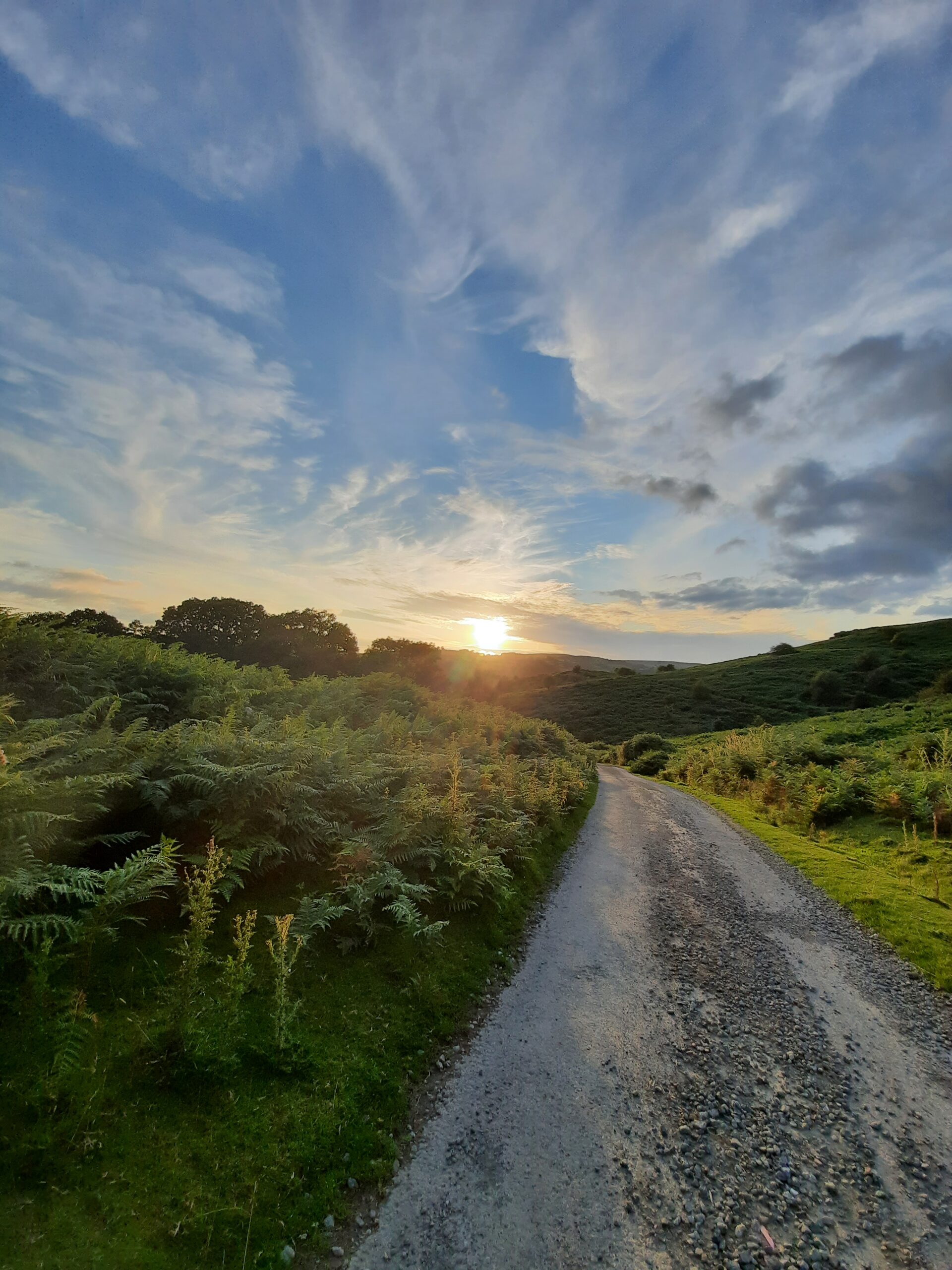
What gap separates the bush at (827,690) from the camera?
232 ft

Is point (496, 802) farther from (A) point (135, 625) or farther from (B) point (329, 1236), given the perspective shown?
(A) point (135, 625)

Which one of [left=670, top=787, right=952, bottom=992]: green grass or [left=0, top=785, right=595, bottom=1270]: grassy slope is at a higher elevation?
[left=0, top=785, right=595, bottom=1270]: grassy slope

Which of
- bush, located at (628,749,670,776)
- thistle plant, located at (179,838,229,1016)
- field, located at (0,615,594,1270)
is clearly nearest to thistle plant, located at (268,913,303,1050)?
field, located at (0,615,594,1270)

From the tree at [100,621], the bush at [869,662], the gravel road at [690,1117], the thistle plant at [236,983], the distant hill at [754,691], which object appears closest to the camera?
the gravel road at [690,1117]

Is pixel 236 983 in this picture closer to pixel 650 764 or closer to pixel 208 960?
pixel 208 960

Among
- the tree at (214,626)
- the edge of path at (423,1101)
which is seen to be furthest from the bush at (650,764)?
the edge of path at (423,1101)

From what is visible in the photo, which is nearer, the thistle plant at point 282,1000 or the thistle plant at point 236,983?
the thistle plant at point 236,983

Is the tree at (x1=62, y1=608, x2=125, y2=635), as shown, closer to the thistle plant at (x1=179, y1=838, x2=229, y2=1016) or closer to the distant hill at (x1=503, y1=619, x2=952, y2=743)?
the thistle plant at (x1=179, y1=838, x2=229, y2=1016)

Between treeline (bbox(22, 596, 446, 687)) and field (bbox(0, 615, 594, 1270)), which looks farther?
treeline (bbox(22, 596, 446, 687))

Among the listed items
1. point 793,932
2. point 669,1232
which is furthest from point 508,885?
point 669,1232

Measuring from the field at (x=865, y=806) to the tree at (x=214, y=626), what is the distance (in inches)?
1213

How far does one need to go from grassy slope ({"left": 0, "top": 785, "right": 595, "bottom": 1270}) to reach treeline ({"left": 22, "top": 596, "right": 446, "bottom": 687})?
2563 cm

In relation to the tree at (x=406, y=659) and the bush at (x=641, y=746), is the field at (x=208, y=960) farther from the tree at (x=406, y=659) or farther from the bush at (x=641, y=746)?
the bush at (x=641, y=746)

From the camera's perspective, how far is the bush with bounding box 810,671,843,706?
70.8 metres
